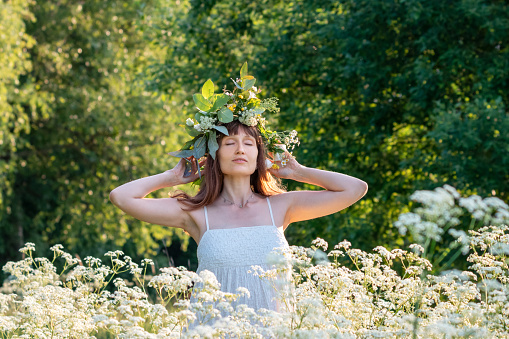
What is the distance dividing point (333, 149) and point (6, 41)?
6950 millimetres

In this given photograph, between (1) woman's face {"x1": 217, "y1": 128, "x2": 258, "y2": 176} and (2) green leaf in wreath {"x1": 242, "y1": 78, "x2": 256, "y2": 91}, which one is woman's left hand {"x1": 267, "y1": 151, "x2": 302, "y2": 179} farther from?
(2) green leaf in wreath {"x1": 242, "y1": 78, "x2": 256, "y2": 91}

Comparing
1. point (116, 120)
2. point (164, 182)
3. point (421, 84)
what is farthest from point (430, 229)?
point (116, 120)

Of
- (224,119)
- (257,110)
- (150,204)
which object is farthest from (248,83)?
(150,204)

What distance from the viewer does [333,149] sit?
919cm

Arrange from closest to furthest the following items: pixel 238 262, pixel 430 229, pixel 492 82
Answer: pixel 430 229
pixel 238 262
pixel 492 82

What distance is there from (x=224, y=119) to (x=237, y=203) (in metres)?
0.47

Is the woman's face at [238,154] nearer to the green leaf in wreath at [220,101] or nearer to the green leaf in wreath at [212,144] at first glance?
the green leaf in wreath at [212,144]

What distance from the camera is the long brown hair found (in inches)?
146

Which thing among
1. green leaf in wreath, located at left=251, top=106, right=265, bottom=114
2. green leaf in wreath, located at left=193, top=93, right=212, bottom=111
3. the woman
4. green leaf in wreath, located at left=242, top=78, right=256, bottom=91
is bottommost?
the woman

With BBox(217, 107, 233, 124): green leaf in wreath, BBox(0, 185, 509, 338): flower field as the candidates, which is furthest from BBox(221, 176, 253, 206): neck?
BBox(0, 185, 509, 338): flower field

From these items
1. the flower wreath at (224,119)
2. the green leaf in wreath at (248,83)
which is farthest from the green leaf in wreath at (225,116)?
the green leaf in wreath at (248,83)

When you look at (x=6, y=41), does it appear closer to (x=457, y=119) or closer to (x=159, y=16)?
(x=159, y=16)

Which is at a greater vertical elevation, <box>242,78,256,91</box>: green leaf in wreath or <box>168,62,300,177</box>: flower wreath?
<box>242,78,256,91</box>: green leaf in wreath

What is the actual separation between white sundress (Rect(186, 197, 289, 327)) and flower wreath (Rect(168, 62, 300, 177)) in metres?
0.46
